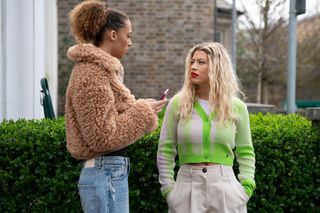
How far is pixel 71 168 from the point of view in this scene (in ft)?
15.5

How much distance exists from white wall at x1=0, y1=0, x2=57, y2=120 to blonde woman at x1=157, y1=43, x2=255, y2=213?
3720 mm

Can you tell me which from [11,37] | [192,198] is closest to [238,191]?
[192,198]

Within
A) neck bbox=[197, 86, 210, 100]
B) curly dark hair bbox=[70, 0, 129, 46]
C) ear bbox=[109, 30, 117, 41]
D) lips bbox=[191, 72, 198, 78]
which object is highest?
curly dark hair bbox=[70, 0, 129, 46]

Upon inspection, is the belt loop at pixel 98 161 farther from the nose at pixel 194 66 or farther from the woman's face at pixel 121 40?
the nose at pixel 194 66

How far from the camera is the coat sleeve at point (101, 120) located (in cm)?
300

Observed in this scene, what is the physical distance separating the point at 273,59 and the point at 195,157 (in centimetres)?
3254

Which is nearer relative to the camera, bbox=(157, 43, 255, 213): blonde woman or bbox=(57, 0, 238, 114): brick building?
bbox=(157, 43, 255, 213): blonde woman

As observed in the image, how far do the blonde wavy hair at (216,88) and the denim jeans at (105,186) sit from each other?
0.66 m

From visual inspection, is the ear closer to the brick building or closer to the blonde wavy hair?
the blonde wavy hair

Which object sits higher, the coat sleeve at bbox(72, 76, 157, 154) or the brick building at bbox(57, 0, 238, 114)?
the brick building at bbox(57, 0, 238, 114)

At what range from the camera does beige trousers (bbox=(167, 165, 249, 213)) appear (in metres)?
3.44

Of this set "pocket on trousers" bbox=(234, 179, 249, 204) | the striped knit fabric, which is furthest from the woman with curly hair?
"pocket on trousers" bbox=(234, 179, 249, 204)

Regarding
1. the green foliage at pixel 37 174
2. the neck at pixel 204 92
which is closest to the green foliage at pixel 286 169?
the neck at pixel 204 92

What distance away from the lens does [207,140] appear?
3502 millimetres
